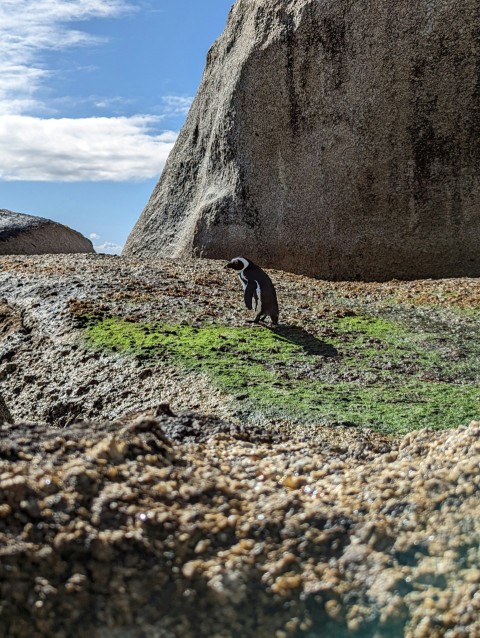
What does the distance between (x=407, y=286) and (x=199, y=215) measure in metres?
3.63

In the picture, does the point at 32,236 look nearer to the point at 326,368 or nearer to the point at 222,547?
the point at 326,368

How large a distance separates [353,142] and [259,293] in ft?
13.7

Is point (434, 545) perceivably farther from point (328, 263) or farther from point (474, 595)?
point (328, 263)

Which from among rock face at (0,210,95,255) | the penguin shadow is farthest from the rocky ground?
rock face at (0,210,95,255)

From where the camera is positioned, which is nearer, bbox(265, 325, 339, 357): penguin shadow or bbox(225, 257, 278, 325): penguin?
bbox(265, 325, 339, 357): penguin shadow

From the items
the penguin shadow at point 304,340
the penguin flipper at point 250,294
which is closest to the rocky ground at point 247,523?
the penguin shadow at point 304,340

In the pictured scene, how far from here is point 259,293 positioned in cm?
770

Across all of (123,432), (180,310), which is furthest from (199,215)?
(123,432)

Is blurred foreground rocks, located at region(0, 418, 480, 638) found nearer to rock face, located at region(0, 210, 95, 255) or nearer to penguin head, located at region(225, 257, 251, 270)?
penguin head, located at region(225, 257, 251, 270)

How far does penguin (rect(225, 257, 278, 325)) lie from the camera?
24.9 ft

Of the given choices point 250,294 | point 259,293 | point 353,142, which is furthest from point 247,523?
point 353,142

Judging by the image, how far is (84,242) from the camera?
19234 mm

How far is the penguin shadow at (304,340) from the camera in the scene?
6859mm

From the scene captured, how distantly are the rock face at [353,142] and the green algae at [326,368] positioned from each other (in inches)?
126
